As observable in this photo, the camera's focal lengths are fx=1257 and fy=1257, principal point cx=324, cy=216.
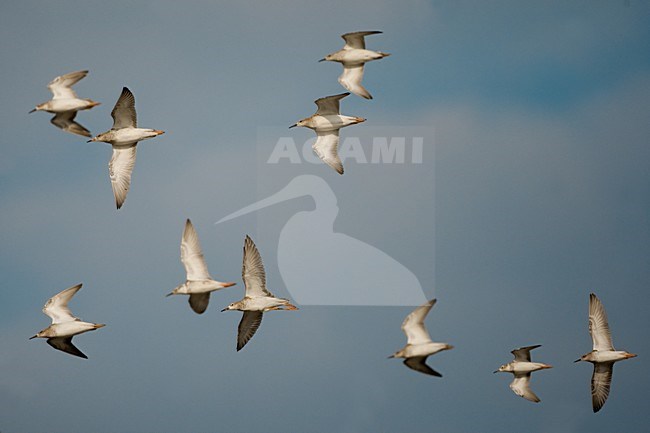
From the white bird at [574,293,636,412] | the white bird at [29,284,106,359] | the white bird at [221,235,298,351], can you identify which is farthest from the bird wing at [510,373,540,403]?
the white bird at [29,284,106,359]

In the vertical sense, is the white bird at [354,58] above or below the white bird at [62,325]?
above

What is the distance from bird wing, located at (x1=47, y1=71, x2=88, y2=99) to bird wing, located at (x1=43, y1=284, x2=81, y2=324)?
5613mm

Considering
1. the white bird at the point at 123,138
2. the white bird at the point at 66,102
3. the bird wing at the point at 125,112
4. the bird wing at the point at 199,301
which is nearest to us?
the bird wing at the point at 199,301

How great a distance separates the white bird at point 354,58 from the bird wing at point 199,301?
795 centimetres

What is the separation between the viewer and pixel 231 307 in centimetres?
3747

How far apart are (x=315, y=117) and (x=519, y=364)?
10021 mm

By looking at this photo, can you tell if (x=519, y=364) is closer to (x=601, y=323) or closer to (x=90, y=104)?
(x=601, y=323)

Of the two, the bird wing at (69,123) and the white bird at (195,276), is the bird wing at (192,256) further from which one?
the bird wing at (69,123)

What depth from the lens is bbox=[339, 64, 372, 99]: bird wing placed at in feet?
128

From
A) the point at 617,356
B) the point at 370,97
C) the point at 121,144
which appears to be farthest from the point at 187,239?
the point at 617,356

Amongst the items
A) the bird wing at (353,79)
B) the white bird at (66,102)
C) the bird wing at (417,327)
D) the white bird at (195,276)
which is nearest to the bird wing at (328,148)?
the bird wing at (353,79)

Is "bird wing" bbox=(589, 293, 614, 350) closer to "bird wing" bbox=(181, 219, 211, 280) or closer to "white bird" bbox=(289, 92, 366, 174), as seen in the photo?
"white bird" bbox=(289, 92, 366, 174)

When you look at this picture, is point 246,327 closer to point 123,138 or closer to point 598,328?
point 123,138

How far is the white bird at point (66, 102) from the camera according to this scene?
36375mm
